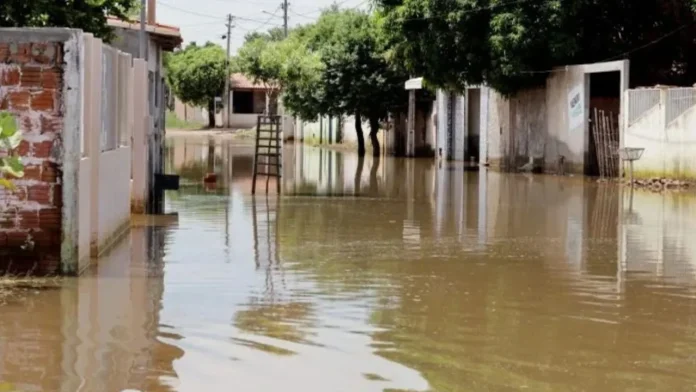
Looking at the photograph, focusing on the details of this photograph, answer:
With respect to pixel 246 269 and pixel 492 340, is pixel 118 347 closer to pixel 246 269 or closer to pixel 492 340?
pixel 492 340

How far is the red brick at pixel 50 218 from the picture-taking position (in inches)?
422

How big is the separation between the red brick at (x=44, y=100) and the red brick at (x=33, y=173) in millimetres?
580

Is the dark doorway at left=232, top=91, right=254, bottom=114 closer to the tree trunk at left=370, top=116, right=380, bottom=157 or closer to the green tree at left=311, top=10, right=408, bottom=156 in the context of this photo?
the green tree at left=311, top=10, right=408, bottom=156

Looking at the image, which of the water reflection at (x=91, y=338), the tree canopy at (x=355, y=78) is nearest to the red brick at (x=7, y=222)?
the water reflection at (x=91, y=338)

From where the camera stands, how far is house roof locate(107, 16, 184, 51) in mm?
27219

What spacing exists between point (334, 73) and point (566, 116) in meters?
17.5

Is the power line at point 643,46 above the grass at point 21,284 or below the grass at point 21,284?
above

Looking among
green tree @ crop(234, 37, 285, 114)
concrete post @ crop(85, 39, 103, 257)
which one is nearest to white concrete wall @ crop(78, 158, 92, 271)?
concrete post @ crop(85, 39, 103, 257)

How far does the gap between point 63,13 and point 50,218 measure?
10882 mm

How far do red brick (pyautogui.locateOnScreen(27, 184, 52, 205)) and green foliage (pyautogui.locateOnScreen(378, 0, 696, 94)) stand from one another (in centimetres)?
2167

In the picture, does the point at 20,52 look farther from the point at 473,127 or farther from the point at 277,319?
the point at 473,127

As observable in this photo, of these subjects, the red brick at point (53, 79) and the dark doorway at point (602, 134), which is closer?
the red brick at point (53, 79)

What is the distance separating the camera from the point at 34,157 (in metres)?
10.7

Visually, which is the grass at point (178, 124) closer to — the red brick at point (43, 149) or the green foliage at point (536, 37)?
the green foliage at point (536, 37)
